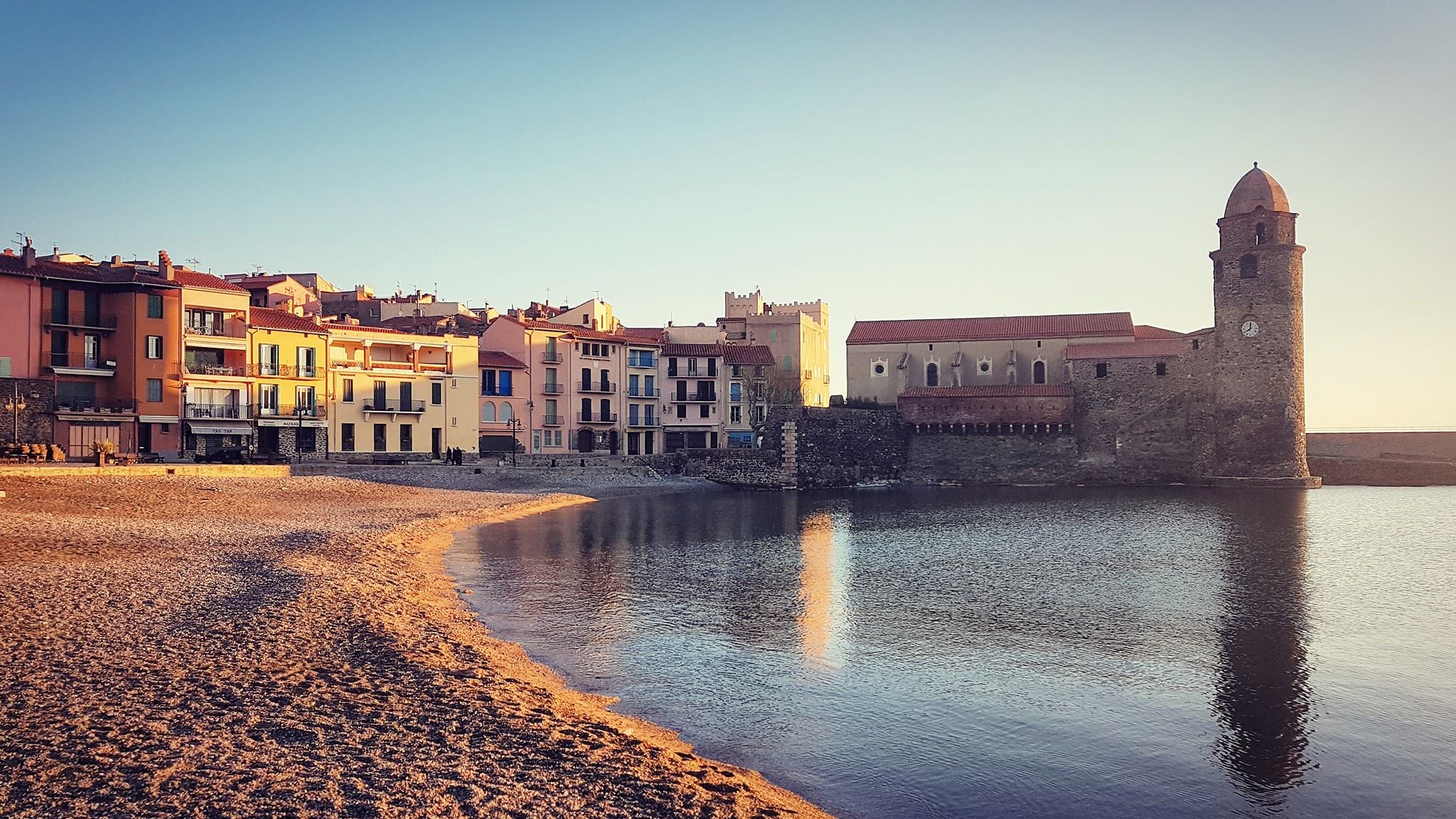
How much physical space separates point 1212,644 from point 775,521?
2706 centimetres

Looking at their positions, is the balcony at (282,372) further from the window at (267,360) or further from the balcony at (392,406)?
the balcony at (392,406)

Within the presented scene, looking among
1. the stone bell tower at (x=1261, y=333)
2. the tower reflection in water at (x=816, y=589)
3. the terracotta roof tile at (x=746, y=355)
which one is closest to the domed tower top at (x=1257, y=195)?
the stone bell tower at (x=1261, y=333)

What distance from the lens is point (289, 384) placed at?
177ft

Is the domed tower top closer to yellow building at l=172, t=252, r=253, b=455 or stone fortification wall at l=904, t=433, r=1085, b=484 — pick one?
stone fortification wall at l=904, t=433, r=1085, b=484

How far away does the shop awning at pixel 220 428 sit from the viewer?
49.6m

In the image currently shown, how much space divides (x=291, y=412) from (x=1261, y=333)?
5927cm

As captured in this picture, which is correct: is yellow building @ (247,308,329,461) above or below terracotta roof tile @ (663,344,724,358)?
below

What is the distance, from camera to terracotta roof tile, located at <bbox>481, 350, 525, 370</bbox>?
64562 mm

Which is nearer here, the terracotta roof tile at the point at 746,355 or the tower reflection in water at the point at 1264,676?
the tower reflection in water at the point at 1264,676

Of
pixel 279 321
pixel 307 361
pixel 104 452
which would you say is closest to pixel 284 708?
pixel 104 452

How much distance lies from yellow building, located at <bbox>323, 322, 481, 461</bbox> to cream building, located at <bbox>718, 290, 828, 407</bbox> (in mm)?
25812

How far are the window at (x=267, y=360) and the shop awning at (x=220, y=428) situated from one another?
119 inches

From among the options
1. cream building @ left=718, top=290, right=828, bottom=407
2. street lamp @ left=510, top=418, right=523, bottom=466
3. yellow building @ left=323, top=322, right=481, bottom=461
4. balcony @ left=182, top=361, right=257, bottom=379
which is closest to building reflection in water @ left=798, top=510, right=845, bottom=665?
yellow building @ left=323, top=322, right=481, bottom=461

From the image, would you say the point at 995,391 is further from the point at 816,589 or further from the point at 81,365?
the point at 81,365
